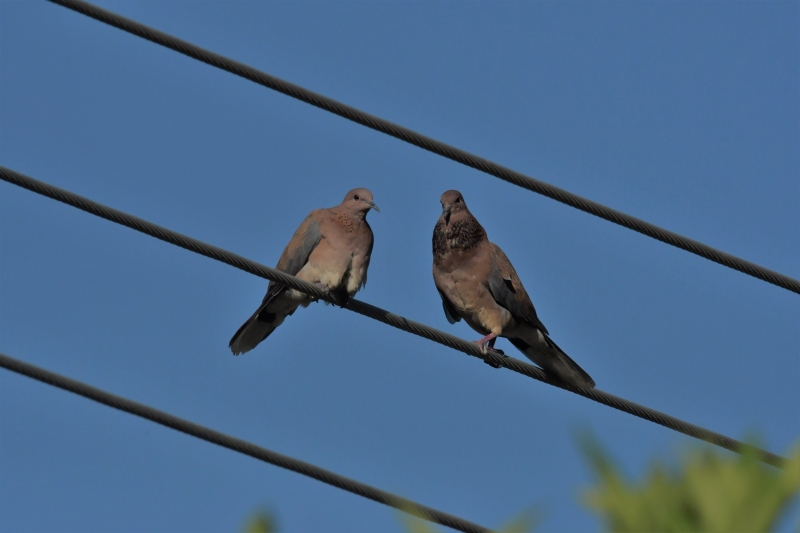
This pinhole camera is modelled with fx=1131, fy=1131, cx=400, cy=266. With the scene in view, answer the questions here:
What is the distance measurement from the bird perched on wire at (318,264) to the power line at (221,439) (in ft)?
8.45

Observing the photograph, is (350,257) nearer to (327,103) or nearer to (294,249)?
(294,249)

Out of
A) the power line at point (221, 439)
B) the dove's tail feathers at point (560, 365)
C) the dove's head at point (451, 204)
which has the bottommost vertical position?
the power line at point (221, 439)

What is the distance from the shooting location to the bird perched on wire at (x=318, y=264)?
22.1ft

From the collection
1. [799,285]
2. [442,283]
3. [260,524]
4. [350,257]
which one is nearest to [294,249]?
[350,257]

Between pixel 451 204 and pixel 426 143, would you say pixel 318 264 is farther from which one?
pixel 426 143

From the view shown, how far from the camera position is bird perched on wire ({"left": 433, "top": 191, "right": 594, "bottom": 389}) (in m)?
7.02

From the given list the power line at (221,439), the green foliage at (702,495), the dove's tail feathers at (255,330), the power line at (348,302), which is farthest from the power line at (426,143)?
the green foliage at (702,495)

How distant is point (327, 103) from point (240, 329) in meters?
2.50

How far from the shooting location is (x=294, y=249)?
23.2ft

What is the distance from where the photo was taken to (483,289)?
7035 millimetres

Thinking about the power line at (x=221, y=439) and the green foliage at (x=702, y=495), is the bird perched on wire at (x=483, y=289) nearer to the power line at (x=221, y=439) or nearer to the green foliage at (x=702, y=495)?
the power line at (x=221, y=439)

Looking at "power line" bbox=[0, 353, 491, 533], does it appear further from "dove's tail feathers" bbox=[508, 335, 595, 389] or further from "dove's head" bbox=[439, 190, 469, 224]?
"dove's head" bbox=[439, 190, 469, 224]

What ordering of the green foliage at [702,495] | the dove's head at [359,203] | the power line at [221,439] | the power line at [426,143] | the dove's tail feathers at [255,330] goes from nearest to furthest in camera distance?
1. the green foliage at [702,495]
2. the power line at [221,439]
3. the power line at [426,143]
4. the dove's tail feathers at [255,330]
5. the dove's head at [359,203]

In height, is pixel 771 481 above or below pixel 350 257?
below
